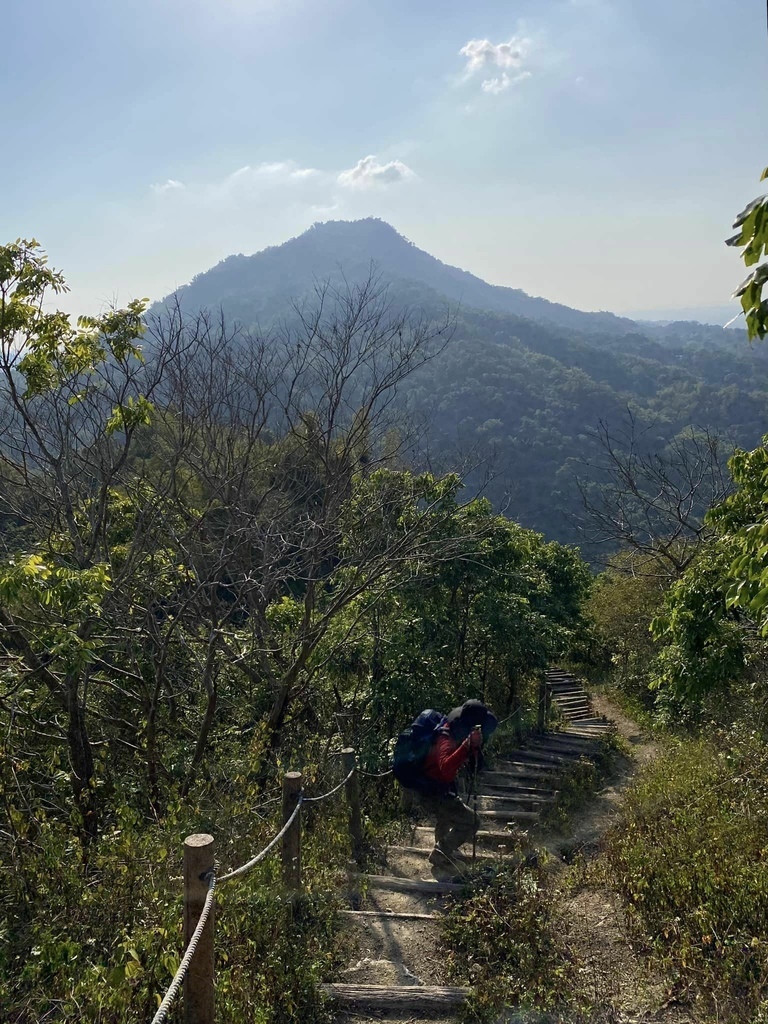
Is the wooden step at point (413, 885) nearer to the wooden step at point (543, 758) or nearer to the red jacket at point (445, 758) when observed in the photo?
the red jacket at point (445, 758)

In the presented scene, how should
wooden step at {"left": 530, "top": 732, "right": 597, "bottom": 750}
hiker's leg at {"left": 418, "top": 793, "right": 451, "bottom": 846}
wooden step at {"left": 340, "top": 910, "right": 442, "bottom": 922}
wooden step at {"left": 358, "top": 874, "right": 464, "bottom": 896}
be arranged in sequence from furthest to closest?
wooden step at {"left": 530, "top": 732, "right": 597, "bottom": 750}
hiker's leg at {"left": 418, "top": 793, "right": 451, "bottom": 846}
wooden step at {"left": 358, "top": 874, "right": 464, "bottom": 896}
wooden step at {"left": 340, "top": 910, "right": 442, "bottom": 922}

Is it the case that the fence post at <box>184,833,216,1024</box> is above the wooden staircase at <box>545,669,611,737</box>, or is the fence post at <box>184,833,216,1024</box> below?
above

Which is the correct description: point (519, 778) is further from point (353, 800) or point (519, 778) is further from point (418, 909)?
point (418, 909)

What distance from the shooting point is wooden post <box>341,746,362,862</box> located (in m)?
5.77

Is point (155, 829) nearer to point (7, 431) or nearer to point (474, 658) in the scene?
point (7, 431)

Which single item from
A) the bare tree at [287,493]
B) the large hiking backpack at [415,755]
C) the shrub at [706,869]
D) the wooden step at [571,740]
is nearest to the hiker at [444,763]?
the large hiking backpack at [415,755]

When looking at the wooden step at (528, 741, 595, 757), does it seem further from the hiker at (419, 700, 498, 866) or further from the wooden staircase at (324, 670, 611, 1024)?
the hiker at (419, 700, 498, 866)

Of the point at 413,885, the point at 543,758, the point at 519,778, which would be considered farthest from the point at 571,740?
the point at 413,885

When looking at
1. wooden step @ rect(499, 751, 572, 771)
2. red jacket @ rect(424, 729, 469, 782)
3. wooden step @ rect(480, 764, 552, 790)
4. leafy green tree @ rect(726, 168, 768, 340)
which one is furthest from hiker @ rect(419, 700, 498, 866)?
leafy green tree @ rect(726, 168, 768, 340)

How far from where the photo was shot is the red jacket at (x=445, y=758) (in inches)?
223

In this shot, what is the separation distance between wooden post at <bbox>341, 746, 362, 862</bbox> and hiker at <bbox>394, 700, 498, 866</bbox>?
38 cm

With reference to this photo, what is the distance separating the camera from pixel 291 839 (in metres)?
4.43

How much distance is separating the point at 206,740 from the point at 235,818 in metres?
1.53

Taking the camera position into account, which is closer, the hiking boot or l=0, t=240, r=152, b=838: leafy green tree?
l=0, t=240, r=152, b=838: leafy green tree
